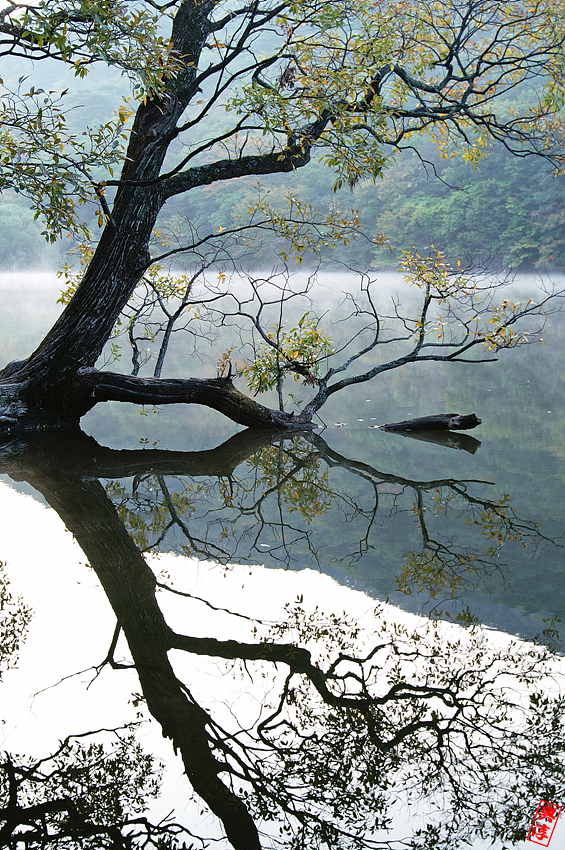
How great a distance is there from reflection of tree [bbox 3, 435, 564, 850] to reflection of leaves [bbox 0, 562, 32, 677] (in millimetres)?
476

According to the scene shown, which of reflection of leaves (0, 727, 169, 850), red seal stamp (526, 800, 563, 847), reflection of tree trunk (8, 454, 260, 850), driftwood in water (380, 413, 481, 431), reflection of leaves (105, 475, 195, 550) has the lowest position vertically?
red seal stamp (526, 800, 563, 847)

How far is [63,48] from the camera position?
5.37 m

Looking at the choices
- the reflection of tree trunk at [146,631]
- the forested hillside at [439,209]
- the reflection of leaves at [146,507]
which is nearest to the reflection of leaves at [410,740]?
the reflection of tree trunk at [146,631]

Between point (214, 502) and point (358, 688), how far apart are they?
306cm

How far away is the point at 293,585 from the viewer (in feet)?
14.1

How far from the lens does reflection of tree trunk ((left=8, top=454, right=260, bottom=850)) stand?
2539mm

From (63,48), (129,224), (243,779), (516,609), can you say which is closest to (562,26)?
(129,224)

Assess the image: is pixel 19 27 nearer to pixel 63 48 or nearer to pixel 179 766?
pixel 63 48

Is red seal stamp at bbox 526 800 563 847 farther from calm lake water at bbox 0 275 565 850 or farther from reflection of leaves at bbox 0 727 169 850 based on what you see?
reflection of leaves at bbox 0 727 169 850

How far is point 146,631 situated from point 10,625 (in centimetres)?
72

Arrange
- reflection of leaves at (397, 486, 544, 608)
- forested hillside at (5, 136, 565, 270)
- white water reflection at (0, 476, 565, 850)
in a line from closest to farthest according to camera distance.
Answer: white water reflection at (0, 476, 565, 850) → reflection of leaves at (397, 486, 544, 608) → forested hillside at (5, 136, 565, 270)

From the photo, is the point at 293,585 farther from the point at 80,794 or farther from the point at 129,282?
the point at 129,282

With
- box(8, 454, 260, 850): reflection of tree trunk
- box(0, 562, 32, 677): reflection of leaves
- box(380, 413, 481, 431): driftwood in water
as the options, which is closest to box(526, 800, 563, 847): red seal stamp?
box(8, 454, 260, 850): reflection of tree trunk

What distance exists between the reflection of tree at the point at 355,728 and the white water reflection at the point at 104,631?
6 cm
